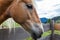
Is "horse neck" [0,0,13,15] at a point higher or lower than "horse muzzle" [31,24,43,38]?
higher

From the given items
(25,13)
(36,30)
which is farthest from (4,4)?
(36,30)

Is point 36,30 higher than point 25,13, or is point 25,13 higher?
point 25,13

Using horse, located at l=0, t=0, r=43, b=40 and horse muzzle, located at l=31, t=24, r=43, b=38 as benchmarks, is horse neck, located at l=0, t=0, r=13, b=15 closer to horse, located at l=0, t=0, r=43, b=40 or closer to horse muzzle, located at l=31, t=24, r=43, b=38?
horse, located at l=0, t=0, r=43, b=40

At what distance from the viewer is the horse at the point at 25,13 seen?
4.81 ft

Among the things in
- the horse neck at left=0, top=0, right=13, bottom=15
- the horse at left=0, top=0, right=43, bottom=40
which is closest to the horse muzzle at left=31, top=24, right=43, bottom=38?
the horse at left=0, top=0, right=43, bottom=40

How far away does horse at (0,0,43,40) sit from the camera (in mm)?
1467

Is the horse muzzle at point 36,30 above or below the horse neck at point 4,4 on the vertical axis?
below

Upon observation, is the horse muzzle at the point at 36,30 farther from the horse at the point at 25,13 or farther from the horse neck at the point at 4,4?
the horse neck at the point at 4,4

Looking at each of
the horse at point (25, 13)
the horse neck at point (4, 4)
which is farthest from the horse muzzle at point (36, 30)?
the horse neck at point (4, 4)

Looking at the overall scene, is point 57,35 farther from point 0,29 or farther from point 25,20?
point 25,20

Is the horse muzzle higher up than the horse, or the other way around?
the horse

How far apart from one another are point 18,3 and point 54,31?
1329 millimetres

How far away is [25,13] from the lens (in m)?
1.48

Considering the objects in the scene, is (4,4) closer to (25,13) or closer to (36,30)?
(25,13)
